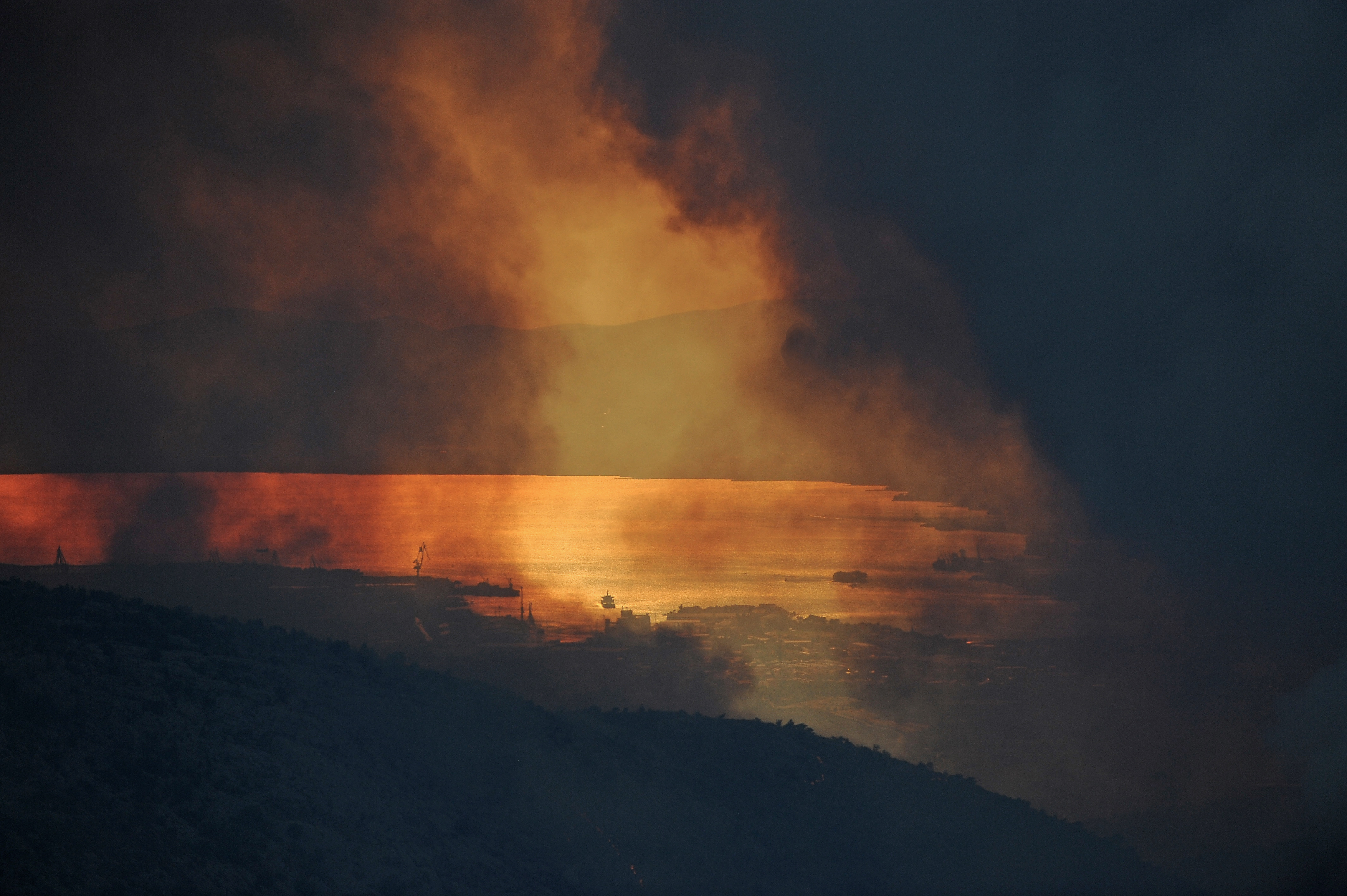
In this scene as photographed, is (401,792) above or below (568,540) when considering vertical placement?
below

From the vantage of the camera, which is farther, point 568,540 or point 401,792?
point 568,540

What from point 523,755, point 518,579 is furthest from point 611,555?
point 523,755

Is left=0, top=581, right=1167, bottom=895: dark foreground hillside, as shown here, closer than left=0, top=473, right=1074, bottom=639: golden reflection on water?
Yes

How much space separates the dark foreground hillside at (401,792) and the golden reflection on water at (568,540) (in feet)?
107

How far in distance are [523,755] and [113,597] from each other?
23.1ft

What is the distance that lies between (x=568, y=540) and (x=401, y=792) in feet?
330

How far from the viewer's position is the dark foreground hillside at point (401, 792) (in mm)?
10414

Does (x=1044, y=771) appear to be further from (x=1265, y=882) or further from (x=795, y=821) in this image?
(x=795, y=821)

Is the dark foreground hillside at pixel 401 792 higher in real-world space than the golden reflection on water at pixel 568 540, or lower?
lower

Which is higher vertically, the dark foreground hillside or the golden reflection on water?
the golden reflection on water

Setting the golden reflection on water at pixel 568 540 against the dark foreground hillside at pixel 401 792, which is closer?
the dark foreground hillside at pixel 401 792

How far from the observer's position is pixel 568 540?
4466 inches

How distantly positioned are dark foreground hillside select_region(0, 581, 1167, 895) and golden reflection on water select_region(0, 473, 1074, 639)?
32678 millimetres

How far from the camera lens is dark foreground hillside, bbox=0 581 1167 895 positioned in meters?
10.4
